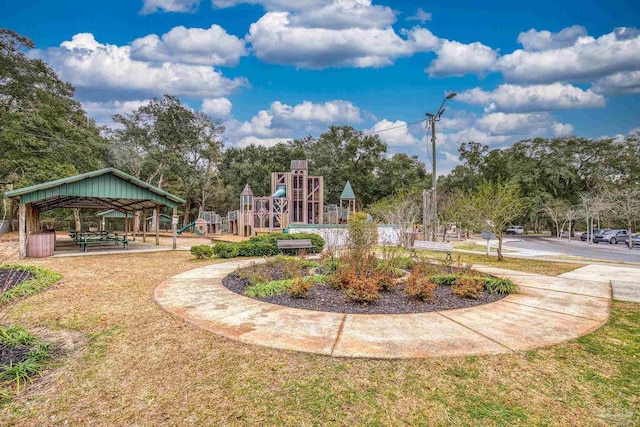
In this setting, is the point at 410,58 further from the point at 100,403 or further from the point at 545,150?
the point at 545,150

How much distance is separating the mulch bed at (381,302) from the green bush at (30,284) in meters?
3.84

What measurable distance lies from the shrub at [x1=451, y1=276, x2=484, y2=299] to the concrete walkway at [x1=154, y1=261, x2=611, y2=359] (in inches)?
15.5

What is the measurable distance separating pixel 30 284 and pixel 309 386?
23.0 feet

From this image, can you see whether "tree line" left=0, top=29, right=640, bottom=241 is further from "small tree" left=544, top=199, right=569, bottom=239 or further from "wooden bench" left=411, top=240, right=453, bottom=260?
"wooden bench" left=411, top=240, right=453, bottom=260

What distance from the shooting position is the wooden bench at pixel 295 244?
450 inches

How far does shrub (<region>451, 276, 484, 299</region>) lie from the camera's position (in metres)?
5.81

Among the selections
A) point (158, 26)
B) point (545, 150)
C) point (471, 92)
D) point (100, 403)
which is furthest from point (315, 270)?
point (545, 150)

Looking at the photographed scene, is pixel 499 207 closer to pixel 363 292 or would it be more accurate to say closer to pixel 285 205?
pixel 363 292

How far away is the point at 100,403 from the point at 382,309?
12.7 ft

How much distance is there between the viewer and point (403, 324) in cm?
444

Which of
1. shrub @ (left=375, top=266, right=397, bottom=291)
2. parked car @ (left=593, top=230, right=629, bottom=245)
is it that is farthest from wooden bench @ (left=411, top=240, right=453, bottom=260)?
parked car @ (left=593, top=230, right=629, bottom=245)

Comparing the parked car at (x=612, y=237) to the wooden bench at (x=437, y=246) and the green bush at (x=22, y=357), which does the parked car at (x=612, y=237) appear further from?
the green bush at (x=22, y=357)

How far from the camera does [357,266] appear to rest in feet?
23.8

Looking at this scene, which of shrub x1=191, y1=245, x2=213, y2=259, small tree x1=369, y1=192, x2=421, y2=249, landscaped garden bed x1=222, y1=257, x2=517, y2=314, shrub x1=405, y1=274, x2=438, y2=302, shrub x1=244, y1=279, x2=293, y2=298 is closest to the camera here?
landscaped garden bed x1=222, y1=257, x2=517, y2=314
